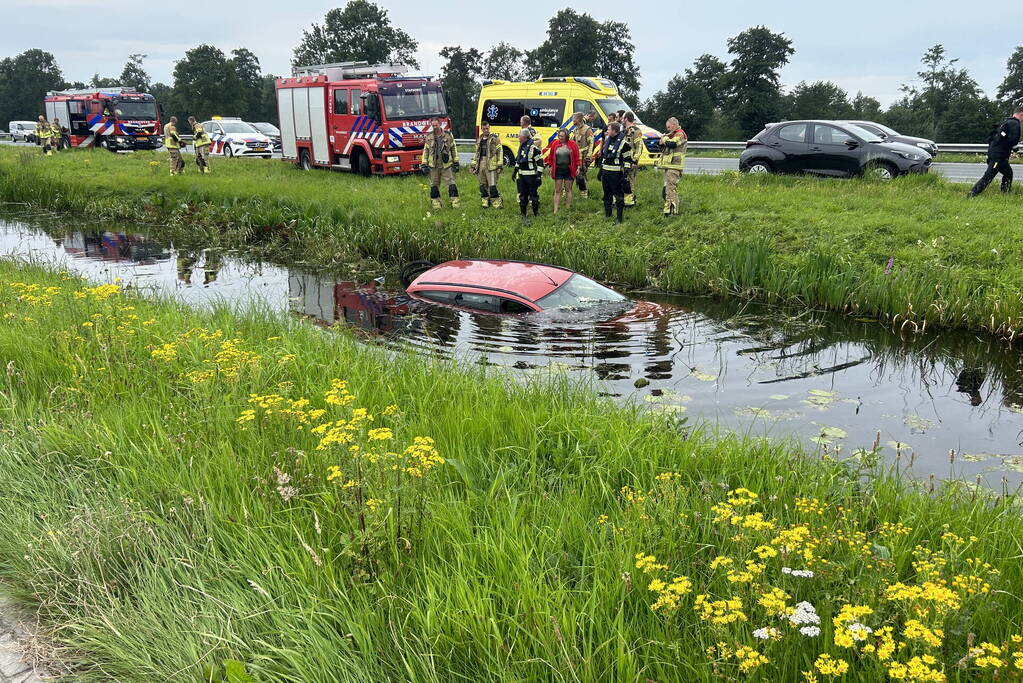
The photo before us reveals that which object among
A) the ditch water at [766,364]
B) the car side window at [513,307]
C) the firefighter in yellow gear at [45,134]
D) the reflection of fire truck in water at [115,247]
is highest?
the firefighter in yellow gear at [45,134]

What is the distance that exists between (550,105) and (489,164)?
588 centimetres

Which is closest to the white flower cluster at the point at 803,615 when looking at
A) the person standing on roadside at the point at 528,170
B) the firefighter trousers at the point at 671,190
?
the firefighter trousers at the point at 671,190

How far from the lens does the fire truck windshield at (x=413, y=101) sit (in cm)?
2348

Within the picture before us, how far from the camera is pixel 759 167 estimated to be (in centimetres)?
2044

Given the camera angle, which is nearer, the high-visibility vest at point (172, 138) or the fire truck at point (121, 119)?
the high-visibility vest at point (172, 138)

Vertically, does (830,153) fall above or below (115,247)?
A: above

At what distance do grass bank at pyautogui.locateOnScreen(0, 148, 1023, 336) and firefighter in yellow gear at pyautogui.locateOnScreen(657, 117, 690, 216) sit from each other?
363 mm

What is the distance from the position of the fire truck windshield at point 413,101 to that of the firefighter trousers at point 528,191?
798 centimetres

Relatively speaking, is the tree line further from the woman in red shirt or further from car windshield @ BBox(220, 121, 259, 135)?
the woman in red shirt

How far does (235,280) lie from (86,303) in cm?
632

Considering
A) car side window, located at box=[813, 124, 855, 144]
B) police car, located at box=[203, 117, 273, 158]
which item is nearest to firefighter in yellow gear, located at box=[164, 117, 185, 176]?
police car, located at box=[203, 117, 273, 158]

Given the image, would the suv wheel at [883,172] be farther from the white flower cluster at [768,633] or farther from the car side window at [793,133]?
the white flower cluster at [768,633]

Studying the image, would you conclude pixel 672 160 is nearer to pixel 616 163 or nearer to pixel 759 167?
pixel 616 163

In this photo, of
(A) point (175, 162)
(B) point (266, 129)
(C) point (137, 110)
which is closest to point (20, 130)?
(C) point (137, 110)
